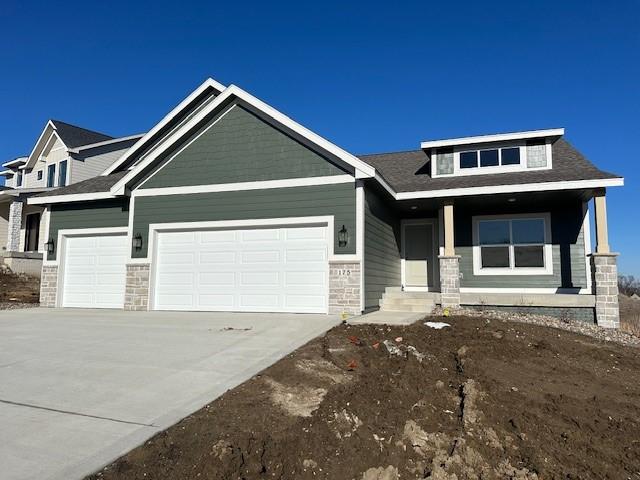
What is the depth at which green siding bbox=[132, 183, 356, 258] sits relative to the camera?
35.3 feet

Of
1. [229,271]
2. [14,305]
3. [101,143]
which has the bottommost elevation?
[14,305]

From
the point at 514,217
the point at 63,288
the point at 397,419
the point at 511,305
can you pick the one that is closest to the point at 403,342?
the point at 397,419

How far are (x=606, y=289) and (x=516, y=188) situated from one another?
3.05 m

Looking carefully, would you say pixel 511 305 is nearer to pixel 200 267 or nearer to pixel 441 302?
pixel 441 302

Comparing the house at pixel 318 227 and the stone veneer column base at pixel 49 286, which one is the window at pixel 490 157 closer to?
the house at pixel 318 227

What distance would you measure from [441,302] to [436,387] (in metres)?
6.47

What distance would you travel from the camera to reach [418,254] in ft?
47.8

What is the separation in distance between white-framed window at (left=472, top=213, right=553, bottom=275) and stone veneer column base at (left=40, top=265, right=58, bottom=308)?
A: 12265 millimetres

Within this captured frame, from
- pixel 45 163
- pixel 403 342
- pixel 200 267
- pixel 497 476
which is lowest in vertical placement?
pixel 497 476

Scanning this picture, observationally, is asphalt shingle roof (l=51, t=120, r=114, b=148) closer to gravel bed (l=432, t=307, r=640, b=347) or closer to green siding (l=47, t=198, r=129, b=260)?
green siding (l=47, t=198, r=129, b=260)

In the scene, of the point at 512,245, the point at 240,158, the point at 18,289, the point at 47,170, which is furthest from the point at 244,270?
the point at 47,170

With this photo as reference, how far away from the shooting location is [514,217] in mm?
13141

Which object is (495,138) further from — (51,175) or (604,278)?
(51,175)

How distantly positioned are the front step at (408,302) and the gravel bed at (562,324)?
0.89 ft
